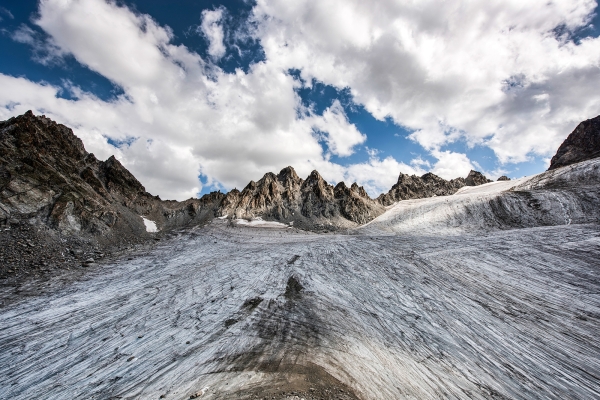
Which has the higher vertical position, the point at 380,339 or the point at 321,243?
the point at 321,243

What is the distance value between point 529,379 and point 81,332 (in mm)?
19161

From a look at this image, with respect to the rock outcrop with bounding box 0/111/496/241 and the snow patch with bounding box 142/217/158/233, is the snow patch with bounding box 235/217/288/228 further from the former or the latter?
the snow patch with bounding box 142/217/158/233

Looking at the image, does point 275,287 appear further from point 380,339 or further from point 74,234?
Result: point 74,234

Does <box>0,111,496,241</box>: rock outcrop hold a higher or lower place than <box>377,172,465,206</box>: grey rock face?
lower

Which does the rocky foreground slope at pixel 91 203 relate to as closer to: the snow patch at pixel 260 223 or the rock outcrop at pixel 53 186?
the rock outcrop at pixel 53 186

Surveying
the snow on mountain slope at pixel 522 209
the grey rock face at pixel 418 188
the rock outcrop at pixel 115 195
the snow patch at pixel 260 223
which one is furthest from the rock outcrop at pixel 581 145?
the snow patch at pixel 260 223

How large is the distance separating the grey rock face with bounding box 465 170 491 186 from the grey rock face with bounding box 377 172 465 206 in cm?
323

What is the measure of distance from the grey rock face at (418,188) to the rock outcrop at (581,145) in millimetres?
25339

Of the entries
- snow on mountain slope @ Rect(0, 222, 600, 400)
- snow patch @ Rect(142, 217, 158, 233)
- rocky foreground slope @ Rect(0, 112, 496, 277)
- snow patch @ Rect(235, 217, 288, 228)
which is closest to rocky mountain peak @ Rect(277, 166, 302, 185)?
rocky foreground slope @ Rect(0, 112, 496, 277)

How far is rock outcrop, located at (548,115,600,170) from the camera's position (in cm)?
6224

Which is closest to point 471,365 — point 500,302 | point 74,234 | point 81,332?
point 500,302

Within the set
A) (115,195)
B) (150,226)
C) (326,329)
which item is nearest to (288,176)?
(150,226)

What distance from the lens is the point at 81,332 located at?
1227 centimetres

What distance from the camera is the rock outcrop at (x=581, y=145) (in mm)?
62237
